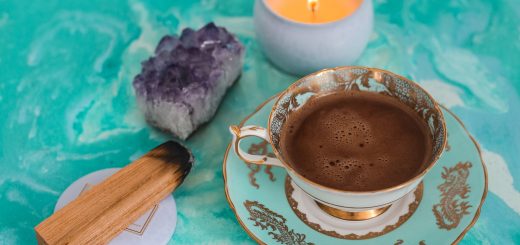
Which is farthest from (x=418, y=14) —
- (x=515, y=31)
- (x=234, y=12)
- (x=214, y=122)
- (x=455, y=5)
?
(x=214, y=122)

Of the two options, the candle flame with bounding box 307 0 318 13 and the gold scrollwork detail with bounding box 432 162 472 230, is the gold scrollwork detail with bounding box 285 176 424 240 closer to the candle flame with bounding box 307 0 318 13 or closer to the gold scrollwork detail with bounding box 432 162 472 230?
the gold scrollwork detail with bounding box 432 162 472 230

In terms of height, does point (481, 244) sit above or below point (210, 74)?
below

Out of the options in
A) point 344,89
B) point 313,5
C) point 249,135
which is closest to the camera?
point 249,135

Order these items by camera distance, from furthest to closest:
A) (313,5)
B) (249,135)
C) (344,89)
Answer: (313,5), (344,89), (249,135)

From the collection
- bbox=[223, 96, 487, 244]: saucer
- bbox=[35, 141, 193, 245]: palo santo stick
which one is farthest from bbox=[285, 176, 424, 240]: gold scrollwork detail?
bbox=[35, 141, 193, 245]: palo santo stick

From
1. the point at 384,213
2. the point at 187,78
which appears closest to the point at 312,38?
the point at 187,78

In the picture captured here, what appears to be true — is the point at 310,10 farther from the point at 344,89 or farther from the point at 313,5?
the point at 344,89

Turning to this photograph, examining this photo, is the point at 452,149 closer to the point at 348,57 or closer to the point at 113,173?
the point at 348,57
